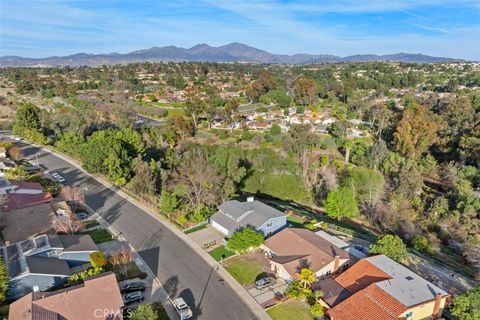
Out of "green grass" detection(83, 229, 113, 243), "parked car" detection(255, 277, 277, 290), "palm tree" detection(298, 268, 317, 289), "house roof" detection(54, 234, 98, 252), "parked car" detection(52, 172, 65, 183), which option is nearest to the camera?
"palm tree" detection(298, 268, 317, 289)

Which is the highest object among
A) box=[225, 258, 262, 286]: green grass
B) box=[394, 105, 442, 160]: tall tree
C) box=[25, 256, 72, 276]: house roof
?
→ box=[394, 105, 442, 160]: tall tree

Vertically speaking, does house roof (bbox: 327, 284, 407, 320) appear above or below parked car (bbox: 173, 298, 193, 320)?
above

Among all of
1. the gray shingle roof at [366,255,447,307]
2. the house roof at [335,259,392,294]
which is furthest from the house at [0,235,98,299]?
the gray shingle roof at [366,255,447,307]

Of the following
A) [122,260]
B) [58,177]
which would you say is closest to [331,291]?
[122,260]

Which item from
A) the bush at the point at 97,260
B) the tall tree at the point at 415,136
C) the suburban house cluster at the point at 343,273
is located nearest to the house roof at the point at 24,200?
the bush at the point at 97,260

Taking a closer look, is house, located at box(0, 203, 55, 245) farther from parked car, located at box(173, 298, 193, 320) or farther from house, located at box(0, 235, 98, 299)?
parked car, located at box(173, 298, 193, 320)
